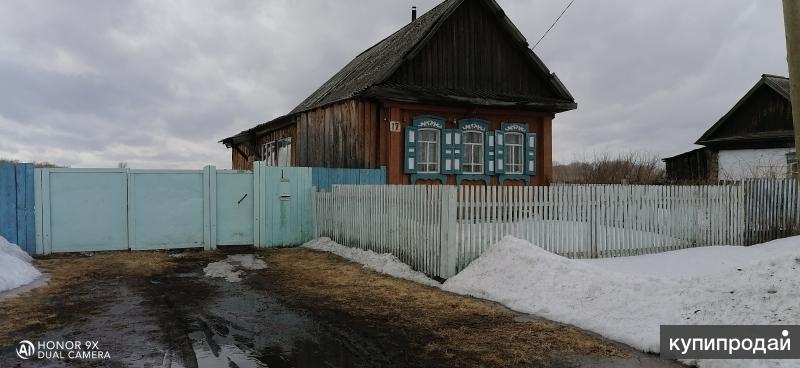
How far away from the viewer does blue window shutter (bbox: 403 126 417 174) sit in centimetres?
1628

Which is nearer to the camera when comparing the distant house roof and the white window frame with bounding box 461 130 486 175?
the distant house roof

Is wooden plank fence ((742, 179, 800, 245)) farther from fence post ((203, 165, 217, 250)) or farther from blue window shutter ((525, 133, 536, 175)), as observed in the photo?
fence post ((203, 165, 217, 250))

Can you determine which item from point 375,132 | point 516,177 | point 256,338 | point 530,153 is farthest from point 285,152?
point 256,338

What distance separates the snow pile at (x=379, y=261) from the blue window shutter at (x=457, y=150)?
5619mm

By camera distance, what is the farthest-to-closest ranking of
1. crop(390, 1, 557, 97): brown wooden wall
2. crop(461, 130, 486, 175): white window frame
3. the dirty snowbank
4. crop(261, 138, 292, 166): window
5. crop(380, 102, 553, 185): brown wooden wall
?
crop(261, 138, 292, 166): window < crop(461, 130, 486, 175): white window frame < crop(390, 1, 557, 97): brown wooden wall < crop(380, 102, 553, 185): brown wooden wall < the dirty snowbank

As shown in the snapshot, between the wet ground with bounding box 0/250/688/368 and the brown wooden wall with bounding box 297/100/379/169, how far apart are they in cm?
834

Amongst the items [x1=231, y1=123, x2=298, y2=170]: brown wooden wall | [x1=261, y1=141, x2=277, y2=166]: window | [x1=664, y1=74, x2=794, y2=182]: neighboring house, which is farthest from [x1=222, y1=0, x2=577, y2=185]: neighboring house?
[x1=664, y1=74, x2=794, y2=182]: neighboring house

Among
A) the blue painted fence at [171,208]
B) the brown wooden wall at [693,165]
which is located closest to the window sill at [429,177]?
the blue painted fence at [171,208]

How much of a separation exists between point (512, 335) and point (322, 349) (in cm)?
212

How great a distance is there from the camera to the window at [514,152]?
18.2 metres

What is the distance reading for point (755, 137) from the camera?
25.4 metres

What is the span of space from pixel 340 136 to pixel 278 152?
7372 millimetres

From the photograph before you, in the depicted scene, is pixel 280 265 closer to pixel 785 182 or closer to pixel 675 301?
pixel 675 301

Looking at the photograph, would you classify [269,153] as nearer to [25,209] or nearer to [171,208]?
[171,208]
